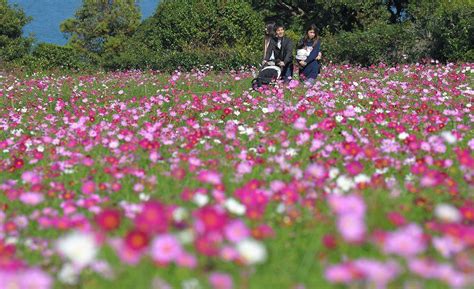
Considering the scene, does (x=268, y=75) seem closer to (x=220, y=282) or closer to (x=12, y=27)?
(x=220, y=282)

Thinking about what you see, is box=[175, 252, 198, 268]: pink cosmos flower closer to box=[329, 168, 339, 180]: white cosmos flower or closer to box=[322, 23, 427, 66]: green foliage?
box=[329, 168, 339, 180]: white cosmos flower

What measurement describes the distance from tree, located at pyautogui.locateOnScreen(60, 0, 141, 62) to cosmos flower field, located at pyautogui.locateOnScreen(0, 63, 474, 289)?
155ft

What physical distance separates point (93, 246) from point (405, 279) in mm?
1062

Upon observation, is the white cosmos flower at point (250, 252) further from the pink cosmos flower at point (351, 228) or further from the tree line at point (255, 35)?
the tree line at point (255, 35)

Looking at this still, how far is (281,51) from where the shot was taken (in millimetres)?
10148

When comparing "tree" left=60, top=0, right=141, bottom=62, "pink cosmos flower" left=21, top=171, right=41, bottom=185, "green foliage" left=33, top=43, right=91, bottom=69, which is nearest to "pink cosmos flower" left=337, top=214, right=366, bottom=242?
"pink cosmos flower" left=21, top=171, right=41, bottom=185

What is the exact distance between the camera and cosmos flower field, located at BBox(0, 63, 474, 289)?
190cm

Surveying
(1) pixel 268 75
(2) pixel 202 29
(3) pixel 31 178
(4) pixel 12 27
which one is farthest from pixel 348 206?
(4) pixel 12 27

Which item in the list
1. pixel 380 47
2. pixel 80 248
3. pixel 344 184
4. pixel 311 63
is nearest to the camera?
pixel 80 248

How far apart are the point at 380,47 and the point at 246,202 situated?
54.1 feet

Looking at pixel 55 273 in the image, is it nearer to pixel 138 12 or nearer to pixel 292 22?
pixel 292 22

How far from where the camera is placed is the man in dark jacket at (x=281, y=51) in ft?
33.0

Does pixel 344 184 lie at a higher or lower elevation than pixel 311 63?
higher

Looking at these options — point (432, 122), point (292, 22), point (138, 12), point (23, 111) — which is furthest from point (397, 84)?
point (138, 12)
